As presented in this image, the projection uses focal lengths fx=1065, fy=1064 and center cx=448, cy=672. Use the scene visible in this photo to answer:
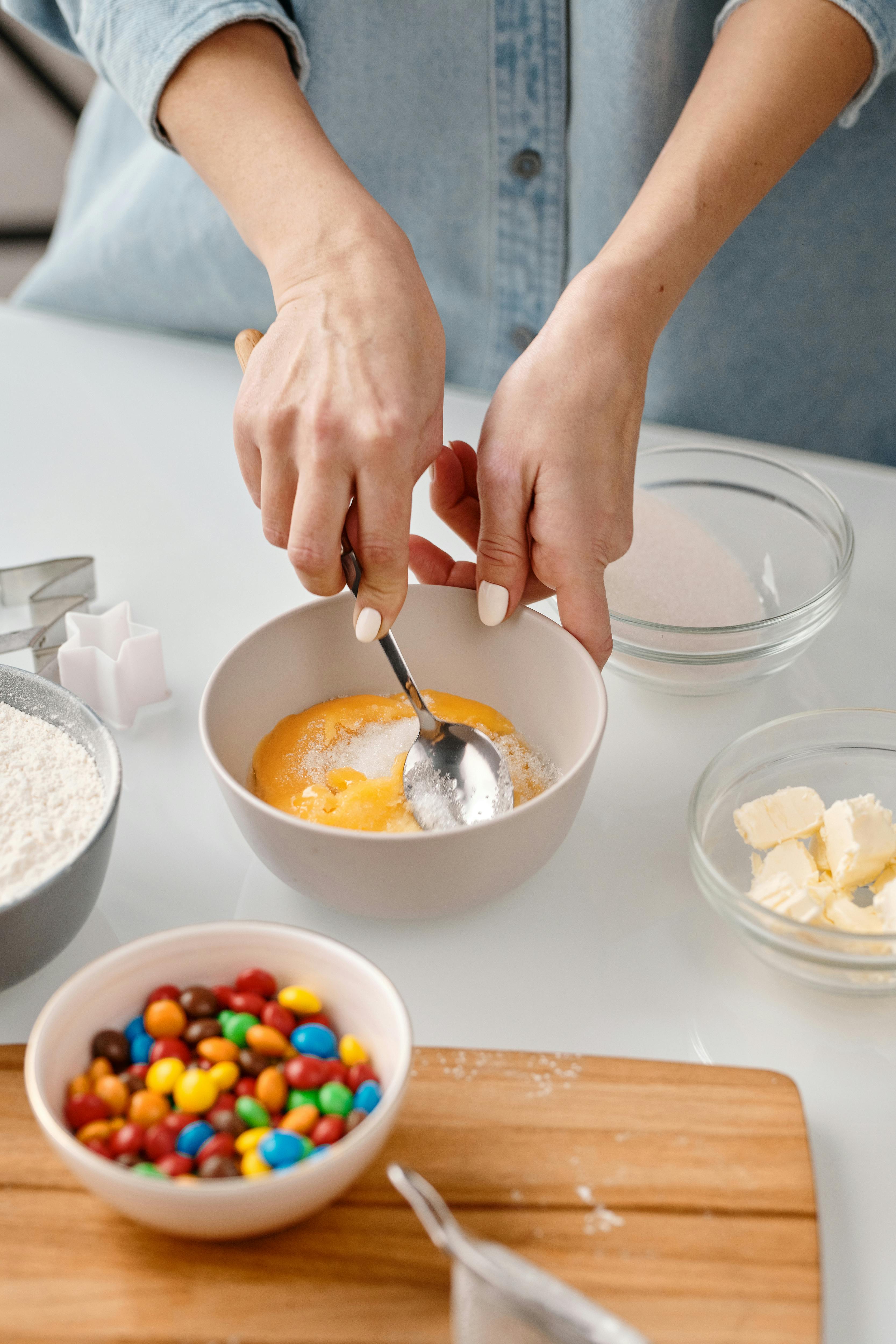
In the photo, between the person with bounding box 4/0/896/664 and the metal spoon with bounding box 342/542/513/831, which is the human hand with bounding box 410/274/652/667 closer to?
the person with bounding box 4/0/896/664

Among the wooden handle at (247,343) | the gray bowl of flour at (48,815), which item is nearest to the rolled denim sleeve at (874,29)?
the wooden handle at (247,343)

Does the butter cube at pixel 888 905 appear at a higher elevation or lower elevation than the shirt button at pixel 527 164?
lower

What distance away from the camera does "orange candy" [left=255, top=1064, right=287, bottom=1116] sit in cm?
66

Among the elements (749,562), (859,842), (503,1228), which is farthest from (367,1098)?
(749,562)

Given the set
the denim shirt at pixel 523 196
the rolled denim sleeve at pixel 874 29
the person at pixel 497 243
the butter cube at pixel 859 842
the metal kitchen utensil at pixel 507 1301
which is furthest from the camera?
the denim shirt at pixel 523 196

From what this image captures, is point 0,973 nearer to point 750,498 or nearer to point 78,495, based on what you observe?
point 78,495

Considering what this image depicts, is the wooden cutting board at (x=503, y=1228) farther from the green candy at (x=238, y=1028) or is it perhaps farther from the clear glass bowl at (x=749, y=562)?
the clear glass bowl at (x=749, y=562)

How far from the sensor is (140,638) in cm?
103

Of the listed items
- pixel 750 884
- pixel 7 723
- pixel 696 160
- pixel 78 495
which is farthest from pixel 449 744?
pixel 78 495

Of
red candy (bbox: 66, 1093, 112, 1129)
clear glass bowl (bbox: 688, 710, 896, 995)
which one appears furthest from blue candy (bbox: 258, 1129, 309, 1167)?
clear glass bowl (bbox: 688, 710, 896, 995)

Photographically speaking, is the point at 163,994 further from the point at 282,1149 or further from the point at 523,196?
the point at 523,196

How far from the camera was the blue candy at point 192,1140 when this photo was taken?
0.63 meters

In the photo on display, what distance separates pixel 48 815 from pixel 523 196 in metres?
1.03

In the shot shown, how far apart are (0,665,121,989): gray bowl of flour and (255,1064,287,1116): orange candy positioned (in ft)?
0.65
